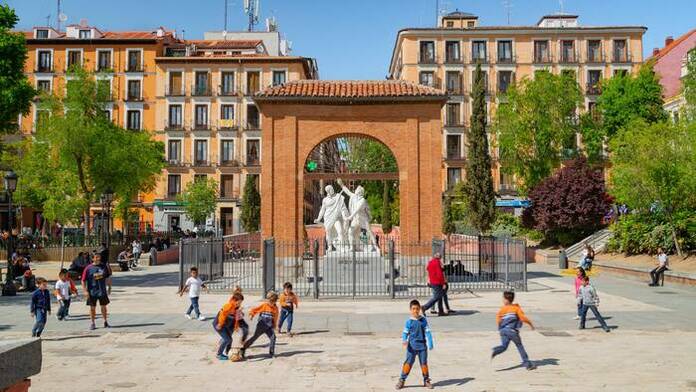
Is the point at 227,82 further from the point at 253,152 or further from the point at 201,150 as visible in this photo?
the point at 253,152

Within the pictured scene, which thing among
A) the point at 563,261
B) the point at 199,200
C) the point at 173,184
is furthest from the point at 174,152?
the point at 563,261

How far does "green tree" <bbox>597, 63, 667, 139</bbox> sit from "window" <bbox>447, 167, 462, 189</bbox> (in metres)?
13.4

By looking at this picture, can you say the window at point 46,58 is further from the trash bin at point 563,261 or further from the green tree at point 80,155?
the trash bin at point 563,261

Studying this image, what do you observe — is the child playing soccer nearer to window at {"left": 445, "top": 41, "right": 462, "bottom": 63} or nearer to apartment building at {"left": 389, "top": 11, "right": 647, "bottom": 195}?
apartment building at {"left": 389, "top": 11, "right": 647, "bottom": 195}

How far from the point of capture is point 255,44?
58062 mm

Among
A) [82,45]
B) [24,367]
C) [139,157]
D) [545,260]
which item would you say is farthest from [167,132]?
[24,367]

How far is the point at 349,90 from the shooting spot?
2212 cm

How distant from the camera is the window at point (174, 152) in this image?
53938mm

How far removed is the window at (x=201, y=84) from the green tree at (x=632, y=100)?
3419cm

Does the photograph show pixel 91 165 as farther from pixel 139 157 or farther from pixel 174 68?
pixel 174 68

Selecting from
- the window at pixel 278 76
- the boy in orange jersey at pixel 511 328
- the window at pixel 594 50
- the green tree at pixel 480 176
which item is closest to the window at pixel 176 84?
the window at pixel 278 76

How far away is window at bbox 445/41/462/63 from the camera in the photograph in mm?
54531

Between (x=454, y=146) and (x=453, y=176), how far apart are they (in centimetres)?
280

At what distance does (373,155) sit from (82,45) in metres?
31.6
